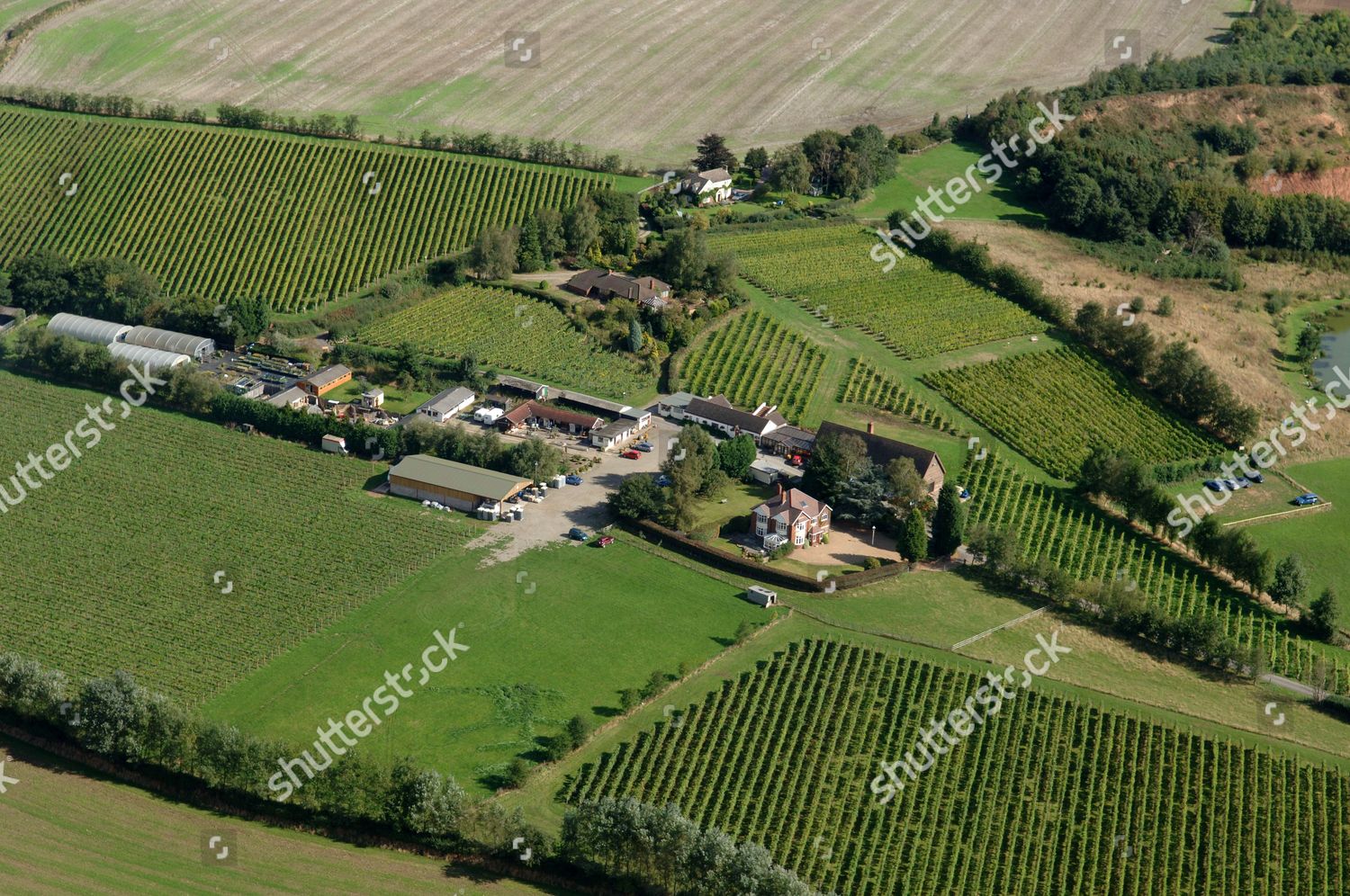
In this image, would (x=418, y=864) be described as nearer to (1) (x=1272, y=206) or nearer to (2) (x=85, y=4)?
(1) (x=1272, y=206)

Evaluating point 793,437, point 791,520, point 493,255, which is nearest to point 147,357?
point 493,255

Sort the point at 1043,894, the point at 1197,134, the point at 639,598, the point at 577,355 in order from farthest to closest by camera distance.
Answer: the point at 1197,134
the point at 577,355
the point at 639,598
the point at 1043,894

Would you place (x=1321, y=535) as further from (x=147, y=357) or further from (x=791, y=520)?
(x=147, y=357)

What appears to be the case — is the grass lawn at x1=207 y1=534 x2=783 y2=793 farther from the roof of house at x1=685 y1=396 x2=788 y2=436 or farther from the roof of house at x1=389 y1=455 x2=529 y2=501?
the roof of house at x1=685 y1=396 x2=788 y2=436

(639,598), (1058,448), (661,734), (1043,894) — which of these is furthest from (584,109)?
(1043,894)

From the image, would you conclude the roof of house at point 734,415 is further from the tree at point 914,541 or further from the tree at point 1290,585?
the tree at point 1290,585

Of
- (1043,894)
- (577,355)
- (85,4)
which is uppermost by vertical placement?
(85,4)

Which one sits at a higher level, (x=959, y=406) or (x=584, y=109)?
(x=584, y=109)

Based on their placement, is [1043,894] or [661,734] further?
[661,734]
